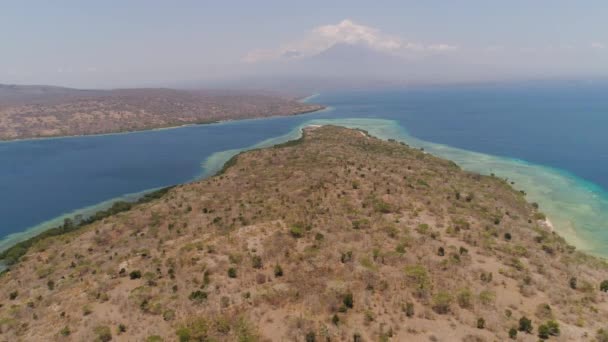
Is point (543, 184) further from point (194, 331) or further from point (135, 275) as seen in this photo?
point (135, 275)

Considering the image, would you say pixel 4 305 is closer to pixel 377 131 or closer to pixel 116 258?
pixel 116 258

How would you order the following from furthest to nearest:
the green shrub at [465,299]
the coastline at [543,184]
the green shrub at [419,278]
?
the coastline at [543,184] → the green shrub at [419,278] → the green shrub at [465,299]

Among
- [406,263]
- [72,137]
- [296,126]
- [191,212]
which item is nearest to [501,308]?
[406,263]

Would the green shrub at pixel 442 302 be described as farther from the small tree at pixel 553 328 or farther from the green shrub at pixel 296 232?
the green shrub at pixel 296 232

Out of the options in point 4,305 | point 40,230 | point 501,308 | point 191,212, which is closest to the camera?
point 501,308

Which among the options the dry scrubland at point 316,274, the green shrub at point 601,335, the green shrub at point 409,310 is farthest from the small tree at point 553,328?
the green shrub at point 409,310
